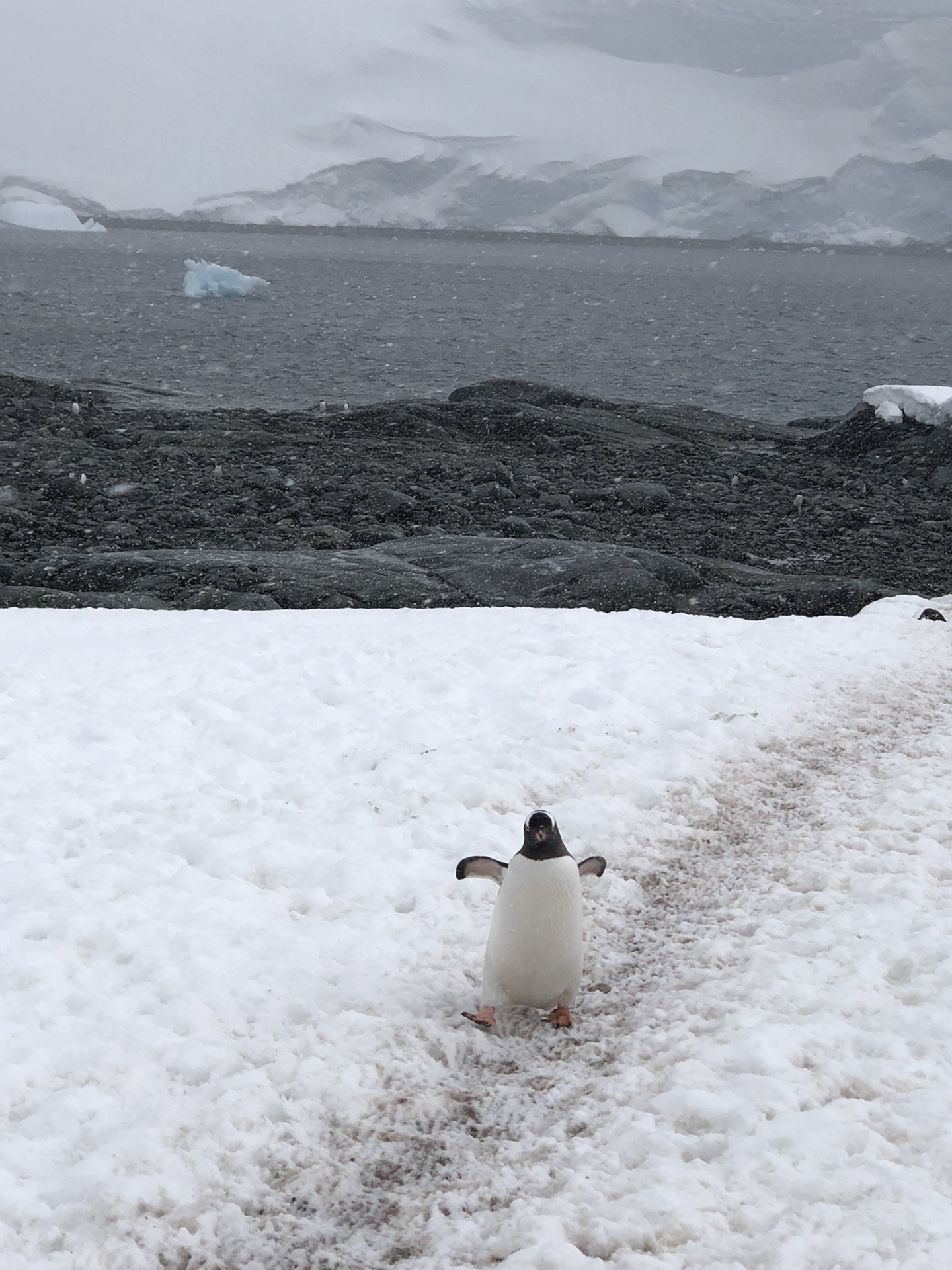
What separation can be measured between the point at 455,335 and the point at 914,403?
35.1 m

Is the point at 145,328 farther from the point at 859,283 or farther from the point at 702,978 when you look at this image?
the point at 859,283

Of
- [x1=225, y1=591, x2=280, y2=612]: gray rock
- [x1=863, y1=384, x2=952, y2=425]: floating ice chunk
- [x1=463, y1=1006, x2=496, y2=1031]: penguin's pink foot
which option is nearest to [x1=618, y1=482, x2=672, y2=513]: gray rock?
[x1=863, y1=384, x2=952, y2=425]: floating ice chunk

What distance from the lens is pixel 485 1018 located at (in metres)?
4.83

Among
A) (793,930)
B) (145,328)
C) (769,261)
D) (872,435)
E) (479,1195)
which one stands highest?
(769,261)

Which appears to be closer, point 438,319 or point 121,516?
point 121,516

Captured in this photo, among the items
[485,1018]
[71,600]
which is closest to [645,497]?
[71,600]

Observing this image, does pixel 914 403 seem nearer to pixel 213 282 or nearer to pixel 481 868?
pixel 481 868

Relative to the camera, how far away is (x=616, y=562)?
13.5m

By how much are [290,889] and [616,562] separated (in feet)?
27.7

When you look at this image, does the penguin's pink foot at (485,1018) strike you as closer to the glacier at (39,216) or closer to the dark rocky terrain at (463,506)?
the dark rocky terrain at (463,506)

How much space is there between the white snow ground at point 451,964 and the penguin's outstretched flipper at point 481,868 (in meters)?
0.55

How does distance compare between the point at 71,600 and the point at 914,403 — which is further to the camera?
the point at 914,403

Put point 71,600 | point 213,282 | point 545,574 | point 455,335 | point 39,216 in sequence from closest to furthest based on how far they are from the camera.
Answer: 1. point 71,600
2. point 545,574
3. point 455,335
4. point 213,282
5. point 39,216


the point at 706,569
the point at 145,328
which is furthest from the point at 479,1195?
the point at 145,328
